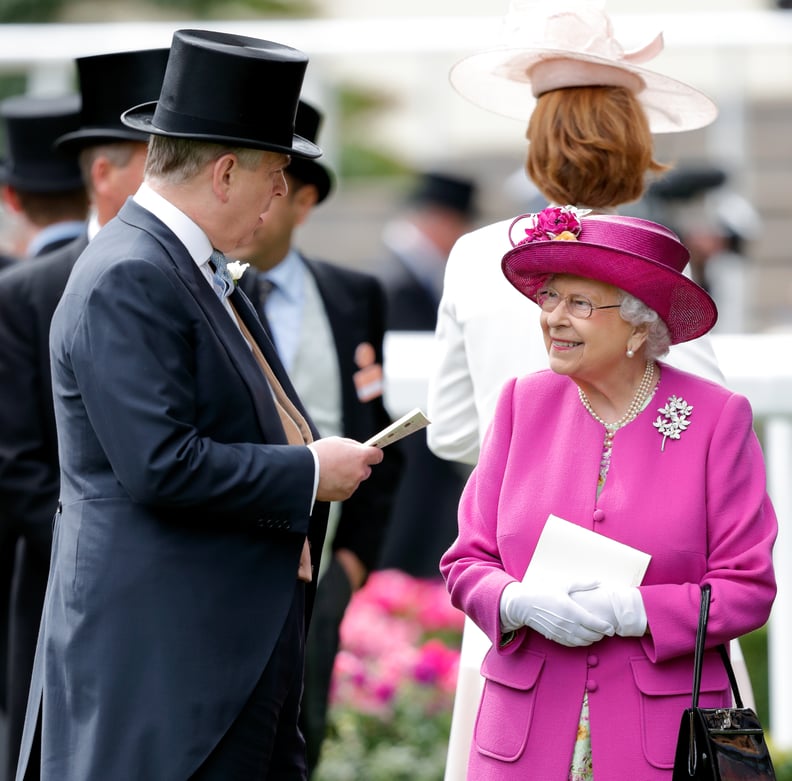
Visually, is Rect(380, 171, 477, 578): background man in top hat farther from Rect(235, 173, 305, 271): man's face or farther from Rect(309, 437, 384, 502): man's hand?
Rect(309, 437, 384, 502): man's hand

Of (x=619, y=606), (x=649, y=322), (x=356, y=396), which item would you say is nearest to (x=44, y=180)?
(x=356, y=396)

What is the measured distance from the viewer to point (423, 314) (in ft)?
30.3

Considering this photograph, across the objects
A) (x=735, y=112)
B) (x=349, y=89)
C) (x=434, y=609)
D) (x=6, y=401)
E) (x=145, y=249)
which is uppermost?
(x=145, y=249)

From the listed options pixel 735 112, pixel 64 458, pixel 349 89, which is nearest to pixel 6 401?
pixel 64 458

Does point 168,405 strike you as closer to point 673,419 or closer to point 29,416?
point 673,419

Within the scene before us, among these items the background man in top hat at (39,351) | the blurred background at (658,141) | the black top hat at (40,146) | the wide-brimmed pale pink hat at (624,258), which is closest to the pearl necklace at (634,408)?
the wide-brimmed pale pink hat at (624,258)

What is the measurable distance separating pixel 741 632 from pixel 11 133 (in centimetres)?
358

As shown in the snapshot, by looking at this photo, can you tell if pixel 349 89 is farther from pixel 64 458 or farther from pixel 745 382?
pixel 64 458

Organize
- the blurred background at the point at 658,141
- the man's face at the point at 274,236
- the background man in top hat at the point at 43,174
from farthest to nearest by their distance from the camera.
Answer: the blurred background at the point at 658,141 → the background man in top hat at the point at 43,174 → the man's face at the point at 274,236

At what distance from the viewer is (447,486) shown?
9.00m

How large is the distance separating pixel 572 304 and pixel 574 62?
2.30ft

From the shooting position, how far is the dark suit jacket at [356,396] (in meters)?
4.64

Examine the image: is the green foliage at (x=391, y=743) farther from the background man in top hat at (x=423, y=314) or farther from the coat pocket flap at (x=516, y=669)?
the background man in top hat at (x=423, y=314)

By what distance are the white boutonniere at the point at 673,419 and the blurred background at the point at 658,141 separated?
3.49m
